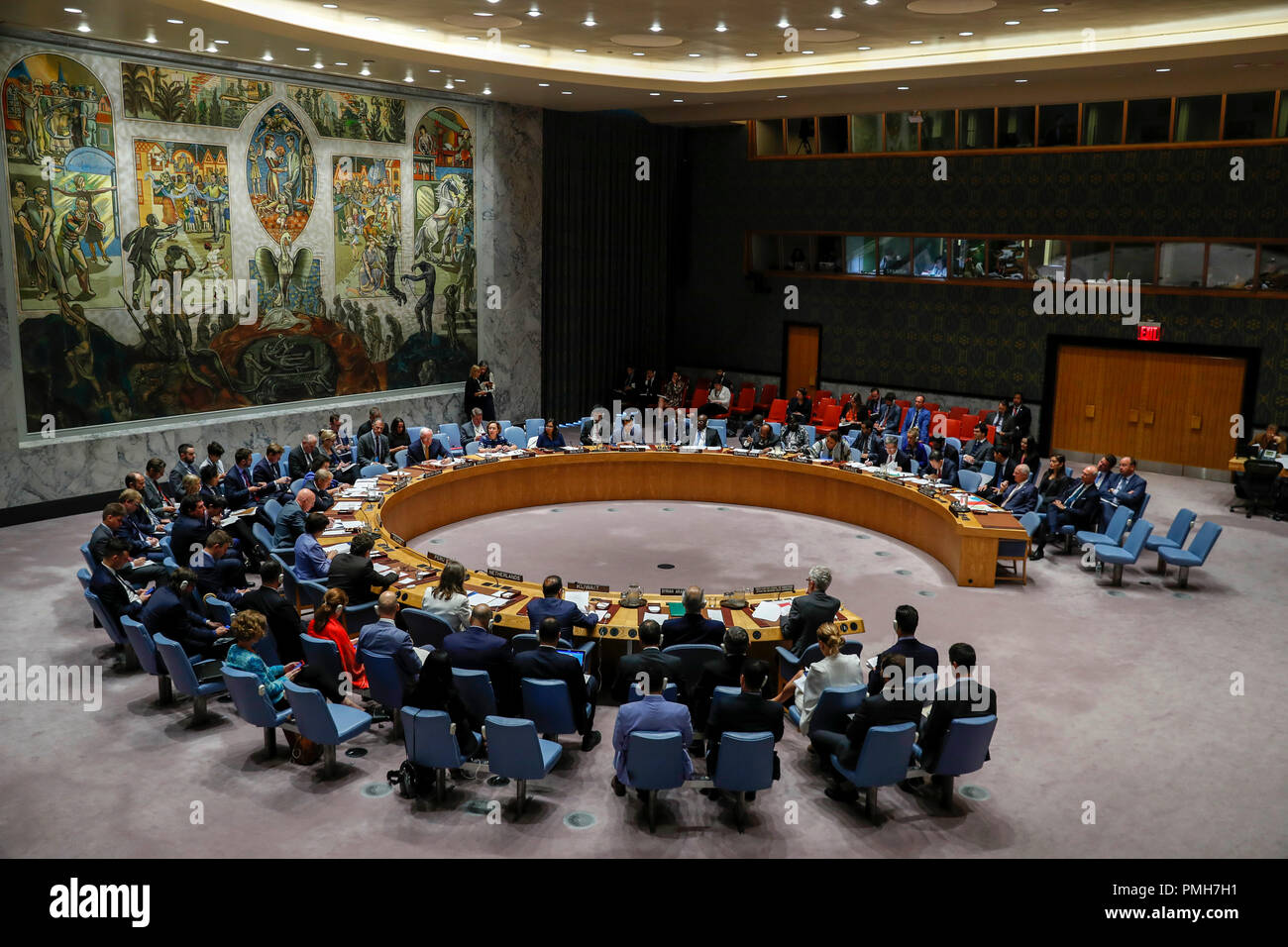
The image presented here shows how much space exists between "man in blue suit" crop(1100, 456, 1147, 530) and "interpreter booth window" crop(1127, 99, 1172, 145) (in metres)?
6.56

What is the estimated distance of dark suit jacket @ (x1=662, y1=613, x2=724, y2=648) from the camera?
7.30 m

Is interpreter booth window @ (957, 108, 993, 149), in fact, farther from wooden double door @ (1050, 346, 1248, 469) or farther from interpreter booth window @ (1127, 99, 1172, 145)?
wooden double door @ (1050, 346, 1248, 469)

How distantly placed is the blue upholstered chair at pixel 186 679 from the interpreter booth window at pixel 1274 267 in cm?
1506

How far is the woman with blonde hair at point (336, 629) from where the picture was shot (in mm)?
7094

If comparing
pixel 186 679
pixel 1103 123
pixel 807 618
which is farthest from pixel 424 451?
pixel 1103 123

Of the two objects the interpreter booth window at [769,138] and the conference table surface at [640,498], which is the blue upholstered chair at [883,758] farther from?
the interpreter booth window at [769,138]

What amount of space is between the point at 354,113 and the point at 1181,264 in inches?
500

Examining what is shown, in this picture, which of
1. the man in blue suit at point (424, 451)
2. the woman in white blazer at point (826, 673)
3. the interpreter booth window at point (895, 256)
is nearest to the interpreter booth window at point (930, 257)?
the interpreter booth window at point (895, 256)

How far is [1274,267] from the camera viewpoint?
15172mm

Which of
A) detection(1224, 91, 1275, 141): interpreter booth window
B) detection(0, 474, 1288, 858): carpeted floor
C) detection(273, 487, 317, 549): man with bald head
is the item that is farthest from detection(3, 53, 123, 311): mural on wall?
detection(1224, 91, 1275, 141): interpreter booth window

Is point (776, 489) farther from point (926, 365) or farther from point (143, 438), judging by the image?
point (143, 438)

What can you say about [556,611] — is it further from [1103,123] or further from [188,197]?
[1103,123]

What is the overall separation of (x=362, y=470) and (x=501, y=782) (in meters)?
6.43

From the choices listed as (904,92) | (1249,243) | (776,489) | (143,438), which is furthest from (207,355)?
(1249,243)
